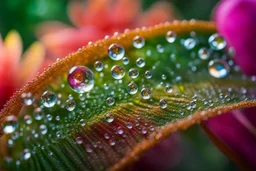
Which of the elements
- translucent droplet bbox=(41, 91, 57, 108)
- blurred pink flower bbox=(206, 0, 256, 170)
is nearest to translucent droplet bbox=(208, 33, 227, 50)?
blurred pink flower bbox=(206, 0, 256, 170)

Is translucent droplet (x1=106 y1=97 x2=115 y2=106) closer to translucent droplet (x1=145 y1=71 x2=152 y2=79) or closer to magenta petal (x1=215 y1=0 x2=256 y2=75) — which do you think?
translucent droplet (x1=145 y1=71 x2=152 y2=79)

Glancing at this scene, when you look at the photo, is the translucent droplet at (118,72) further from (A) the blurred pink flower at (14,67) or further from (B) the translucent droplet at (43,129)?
(A) the blurred pink flower at (14,67)

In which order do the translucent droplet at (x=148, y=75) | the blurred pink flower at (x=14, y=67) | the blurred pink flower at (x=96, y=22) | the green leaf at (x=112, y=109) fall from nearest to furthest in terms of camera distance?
1. the green leaf at (x=112, y=109)
2. the translucent droplet at (x=148, y=75)
3. the blurred pink flower at (x=14, y=67)
4. the blurred pink flower at (x=96, y=22)

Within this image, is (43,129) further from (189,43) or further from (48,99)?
(189,43)

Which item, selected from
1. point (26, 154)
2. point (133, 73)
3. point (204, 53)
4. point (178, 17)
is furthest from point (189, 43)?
point (178, 17)

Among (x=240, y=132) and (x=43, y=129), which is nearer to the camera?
(x=43, y=129)

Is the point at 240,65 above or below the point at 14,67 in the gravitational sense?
below

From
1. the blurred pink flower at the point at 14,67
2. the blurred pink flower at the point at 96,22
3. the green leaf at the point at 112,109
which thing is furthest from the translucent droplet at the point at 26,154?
the blurred pink flower at the point at 96,22
